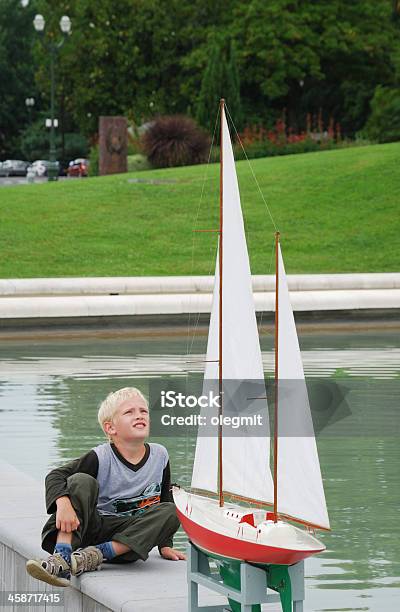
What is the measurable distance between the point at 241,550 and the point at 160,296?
15948mm

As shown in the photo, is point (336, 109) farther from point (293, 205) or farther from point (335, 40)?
point (293, 205)

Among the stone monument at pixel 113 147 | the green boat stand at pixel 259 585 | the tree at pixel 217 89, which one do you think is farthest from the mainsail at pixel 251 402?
the tree at pixel 217 89

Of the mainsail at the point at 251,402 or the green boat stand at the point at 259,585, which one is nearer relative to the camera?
the green boat stand at the point at 259,585

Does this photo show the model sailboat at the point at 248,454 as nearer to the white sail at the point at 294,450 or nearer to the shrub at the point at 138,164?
the white sail at the point at 294,450

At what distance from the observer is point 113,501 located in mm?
6836

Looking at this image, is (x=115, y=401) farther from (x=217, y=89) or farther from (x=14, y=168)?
(x=14, y=168)

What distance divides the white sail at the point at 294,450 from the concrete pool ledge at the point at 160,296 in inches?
579

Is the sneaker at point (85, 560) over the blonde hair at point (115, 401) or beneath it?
beneath

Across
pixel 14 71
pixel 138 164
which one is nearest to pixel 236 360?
pixel 138 164

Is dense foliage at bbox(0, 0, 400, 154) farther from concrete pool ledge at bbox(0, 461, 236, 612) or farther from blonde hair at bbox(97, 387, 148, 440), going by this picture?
blonde hair at bbox(97, 387, 148, 440)

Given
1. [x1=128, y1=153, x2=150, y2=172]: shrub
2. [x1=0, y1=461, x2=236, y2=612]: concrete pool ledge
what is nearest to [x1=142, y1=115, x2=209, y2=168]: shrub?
[x1=128, y1=153, x2=150, y2=172]: shrub

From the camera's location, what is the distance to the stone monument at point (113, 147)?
40125mm

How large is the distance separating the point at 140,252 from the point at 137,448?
77.3ft

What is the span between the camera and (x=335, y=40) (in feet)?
209
